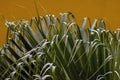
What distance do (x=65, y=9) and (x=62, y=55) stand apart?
139 cm

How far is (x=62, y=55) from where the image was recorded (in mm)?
2350

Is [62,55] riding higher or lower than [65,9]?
lower

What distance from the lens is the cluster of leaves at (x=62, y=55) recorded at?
2.26 metres

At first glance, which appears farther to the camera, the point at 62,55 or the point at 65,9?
the point at 65,9

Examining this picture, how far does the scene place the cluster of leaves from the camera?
7.40 ft

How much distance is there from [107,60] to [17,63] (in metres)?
0.48

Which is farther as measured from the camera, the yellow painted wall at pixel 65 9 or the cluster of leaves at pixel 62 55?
the yellow painted wall at pixel 65 9

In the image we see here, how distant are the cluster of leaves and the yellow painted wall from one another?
1.09 m

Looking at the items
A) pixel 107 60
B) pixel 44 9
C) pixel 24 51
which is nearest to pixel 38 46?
pixel 24 51

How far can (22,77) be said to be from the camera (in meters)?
2.36

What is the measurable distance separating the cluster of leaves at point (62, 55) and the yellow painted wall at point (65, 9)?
1.09m

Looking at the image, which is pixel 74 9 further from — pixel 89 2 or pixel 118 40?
pixel 118 40

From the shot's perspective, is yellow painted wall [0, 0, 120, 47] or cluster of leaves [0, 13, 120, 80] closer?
cluster of leaves [0, 13, 120, 80]

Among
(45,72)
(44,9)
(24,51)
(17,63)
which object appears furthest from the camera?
(44,9)
